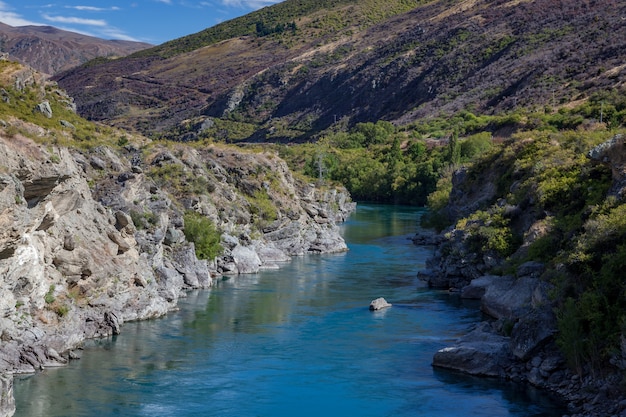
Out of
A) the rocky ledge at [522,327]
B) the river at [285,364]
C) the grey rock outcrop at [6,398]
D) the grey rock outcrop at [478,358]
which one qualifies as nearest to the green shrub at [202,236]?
the river at [285,364]

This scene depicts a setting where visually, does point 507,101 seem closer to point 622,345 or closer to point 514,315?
point 514,315

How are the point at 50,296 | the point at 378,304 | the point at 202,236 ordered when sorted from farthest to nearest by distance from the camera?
the point at 202,236
the point at 378,304
the point at 50,296

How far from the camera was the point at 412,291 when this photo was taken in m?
54.9

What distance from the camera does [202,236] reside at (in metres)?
61.3

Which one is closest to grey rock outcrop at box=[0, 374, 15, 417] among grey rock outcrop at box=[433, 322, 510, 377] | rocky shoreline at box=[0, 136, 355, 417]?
rocky shoreline at box=[0, 136, 355, 417]

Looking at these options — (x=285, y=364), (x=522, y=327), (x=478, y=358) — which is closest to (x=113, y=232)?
(x=285, y=364)

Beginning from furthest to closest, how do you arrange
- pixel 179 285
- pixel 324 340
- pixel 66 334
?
pixel 179 285 < pixel 324 340 < pixel 66 334

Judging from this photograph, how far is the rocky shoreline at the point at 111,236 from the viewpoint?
36.4 meters

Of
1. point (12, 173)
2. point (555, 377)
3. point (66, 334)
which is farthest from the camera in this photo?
point (66, 334)

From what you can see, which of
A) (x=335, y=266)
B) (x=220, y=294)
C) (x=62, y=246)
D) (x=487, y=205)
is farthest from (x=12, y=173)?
(x=487, y=205)

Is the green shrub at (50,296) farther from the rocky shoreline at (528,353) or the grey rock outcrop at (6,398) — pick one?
the rocky shoreline at (528,353)

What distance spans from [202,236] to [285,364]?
25123 millimetres

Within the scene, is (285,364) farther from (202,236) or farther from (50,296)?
(202,236)

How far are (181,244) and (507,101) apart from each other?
324 ft
